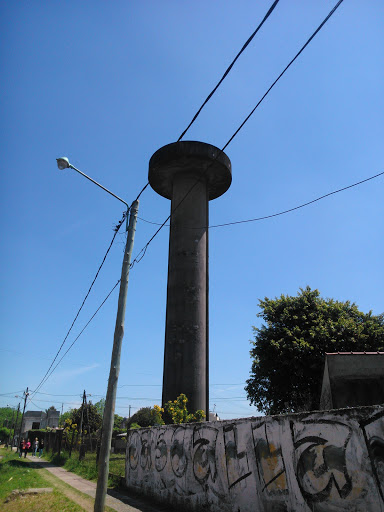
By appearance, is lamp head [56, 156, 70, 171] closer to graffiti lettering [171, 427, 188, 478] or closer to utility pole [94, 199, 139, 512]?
utility pole [94, 199, 139, 512]

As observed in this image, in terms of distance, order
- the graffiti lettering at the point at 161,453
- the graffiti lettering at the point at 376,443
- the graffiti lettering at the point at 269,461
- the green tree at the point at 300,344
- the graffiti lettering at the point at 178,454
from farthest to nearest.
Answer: the green tree at the point at 300,344
the graffiti lettering at the point at 161,453
the graffiti lettering at the point at 178,454
the graffiti lettering at the point at 269,461
the graffiti lettering at the point at 376,443

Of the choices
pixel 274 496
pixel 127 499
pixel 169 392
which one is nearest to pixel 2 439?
pixel 169 392

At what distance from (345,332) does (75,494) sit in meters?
20.6

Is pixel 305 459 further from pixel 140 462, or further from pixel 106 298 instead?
pixel 106 298

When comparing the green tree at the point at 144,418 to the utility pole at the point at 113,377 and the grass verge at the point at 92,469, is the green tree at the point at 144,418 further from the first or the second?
the utility pole at the point at 113,377

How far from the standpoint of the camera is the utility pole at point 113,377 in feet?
27.1

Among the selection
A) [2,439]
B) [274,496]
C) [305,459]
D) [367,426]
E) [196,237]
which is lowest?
[2,439]

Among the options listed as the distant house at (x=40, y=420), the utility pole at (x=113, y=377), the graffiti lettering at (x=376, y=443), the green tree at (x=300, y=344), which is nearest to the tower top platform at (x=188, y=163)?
the green tree at (x=300, y=344)

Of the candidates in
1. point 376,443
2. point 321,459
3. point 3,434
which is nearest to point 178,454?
point 321,459

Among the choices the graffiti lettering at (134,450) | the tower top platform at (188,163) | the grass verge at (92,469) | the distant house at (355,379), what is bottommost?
the grass verge at (92,469)

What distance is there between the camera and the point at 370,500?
5535mm

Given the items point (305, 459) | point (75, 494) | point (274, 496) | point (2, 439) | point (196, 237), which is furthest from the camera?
point (2, 439)

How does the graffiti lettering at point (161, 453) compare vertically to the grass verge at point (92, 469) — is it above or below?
above

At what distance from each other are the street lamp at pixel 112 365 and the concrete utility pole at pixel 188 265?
32.6 feet
